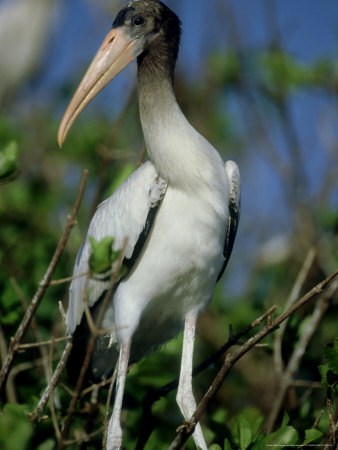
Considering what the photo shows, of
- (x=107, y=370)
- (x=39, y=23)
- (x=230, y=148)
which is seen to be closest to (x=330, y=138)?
(x=230, y=148)

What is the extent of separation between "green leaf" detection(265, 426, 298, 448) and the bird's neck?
99 cm

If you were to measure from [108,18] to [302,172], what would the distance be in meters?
2.09

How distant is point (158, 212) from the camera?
2834 mm

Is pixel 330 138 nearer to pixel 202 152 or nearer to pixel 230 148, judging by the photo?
pixel 230 148

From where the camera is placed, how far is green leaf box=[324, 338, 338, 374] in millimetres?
2156

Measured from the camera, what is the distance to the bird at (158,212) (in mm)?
2807

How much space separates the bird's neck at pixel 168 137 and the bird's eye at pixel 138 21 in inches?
5.5

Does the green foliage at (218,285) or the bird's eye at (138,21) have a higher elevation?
the bird's eye at (138,21)

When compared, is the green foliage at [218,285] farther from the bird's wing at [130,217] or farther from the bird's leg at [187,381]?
the bird's wing at [130,217]

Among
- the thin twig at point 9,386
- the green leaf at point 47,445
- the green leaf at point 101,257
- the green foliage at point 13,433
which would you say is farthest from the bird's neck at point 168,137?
the green foliage at point 13,433

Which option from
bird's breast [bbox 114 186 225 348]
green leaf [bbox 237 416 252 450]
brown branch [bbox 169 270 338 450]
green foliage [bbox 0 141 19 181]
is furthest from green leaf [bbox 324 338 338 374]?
green foliage [bbox 0 141 19 181]

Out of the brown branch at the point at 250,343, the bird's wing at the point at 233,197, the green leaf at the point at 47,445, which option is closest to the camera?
the brown branch at the point at 250,343

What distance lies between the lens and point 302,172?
4566 mm

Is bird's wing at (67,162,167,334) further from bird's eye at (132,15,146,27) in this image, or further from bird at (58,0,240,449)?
bird's eye at (132,15,146,27)
